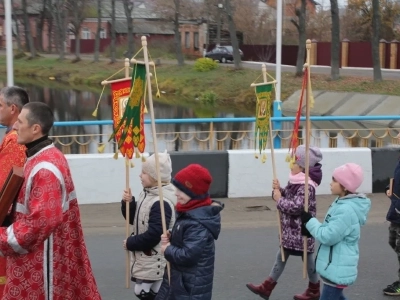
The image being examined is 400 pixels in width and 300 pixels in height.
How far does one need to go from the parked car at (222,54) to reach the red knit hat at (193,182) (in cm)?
5098

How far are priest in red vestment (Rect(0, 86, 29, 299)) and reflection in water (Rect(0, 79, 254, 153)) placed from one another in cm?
638

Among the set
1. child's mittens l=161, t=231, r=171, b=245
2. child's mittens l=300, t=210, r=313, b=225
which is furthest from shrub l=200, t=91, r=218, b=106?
child's mittens l=161, t=231, r=171, b=245

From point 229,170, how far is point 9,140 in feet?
18.1

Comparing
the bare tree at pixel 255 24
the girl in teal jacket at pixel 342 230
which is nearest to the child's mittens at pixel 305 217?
the girl in teal jacket at pixel 342 230

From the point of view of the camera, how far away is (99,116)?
84.3ft

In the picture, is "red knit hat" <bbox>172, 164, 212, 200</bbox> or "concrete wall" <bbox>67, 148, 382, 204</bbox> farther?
"concrete wall" <bbox>67, 148, 382, 204</bbox>

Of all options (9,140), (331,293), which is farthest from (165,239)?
(331,293)

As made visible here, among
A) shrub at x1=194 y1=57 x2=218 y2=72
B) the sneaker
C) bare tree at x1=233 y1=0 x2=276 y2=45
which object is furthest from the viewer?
bare tree at x1=233 y1=0 x2=276 y2=45

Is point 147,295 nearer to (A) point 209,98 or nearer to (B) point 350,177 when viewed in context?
(B) point 350,177

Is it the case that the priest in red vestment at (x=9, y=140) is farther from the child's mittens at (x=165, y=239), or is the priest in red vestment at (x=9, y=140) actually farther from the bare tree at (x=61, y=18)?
the bare tree at (x=61, y=18)

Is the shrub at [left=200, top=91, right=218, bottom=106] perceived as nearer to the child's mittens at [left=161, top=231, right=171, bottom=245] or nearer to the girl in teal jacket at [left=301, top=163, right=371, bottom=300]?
the girl in teal jacket at [left=301, top=163, right=371, bottom=300]

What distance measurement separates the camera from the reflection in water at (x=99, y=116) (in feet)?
37.5

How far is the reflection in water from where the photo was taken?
1144 centimetres

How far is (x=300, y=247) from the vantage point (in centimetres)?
564
